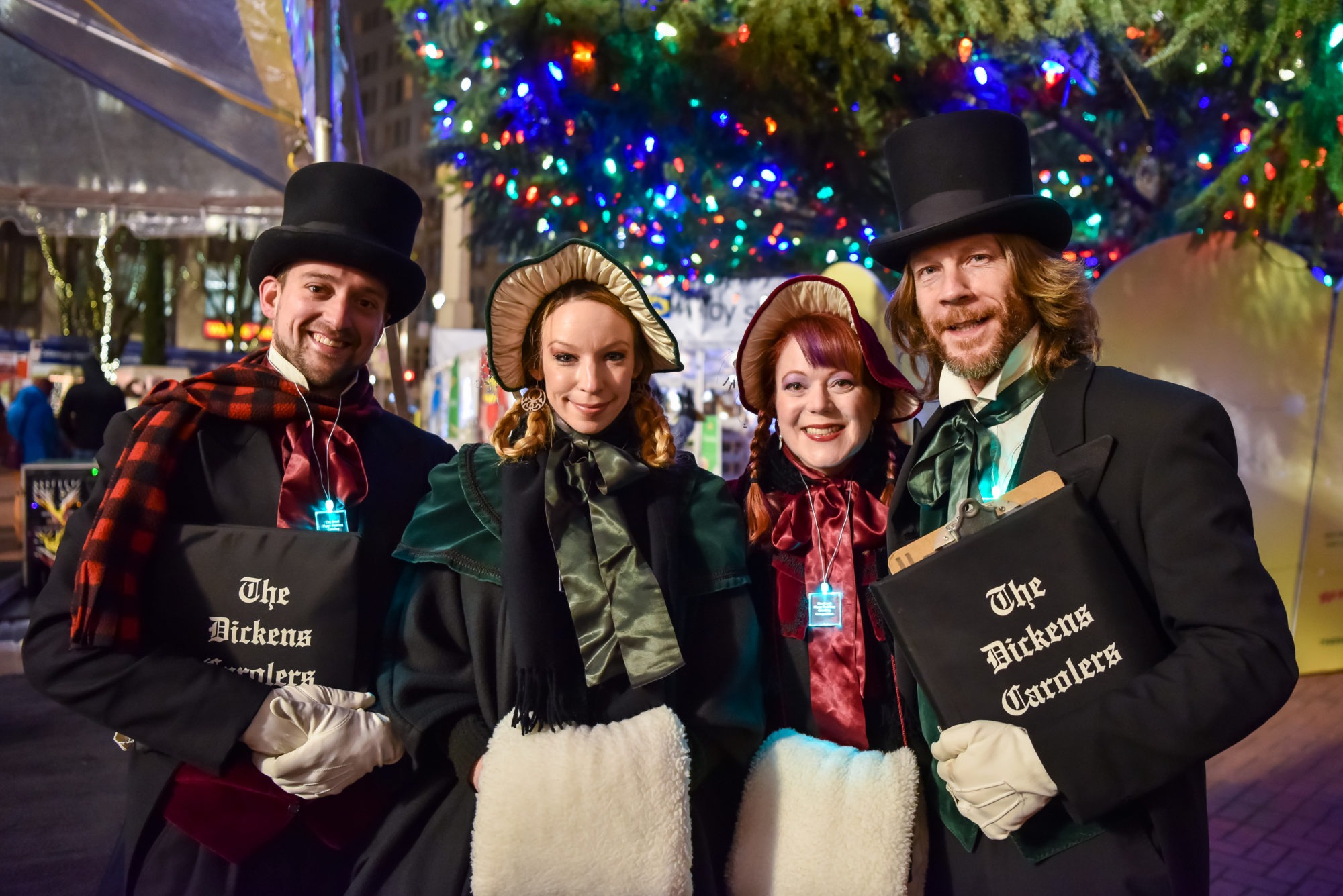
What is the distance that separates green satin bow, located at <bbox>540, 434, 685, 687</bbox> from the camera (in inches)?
79.3

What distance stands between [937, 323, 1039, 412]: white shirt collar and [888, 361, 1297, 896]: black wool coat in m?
0.13

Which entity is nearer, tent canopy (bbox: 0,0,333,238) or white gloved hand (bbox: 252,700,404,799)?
white gloved hand (bbox: 252,700,404,799)

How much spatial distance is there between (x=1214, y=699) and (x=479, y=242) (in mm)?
6471

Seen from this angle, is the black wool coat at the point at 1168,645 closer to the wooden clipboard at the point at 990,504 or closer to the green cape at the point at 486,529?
the wooden clipboard at the point at 990,504

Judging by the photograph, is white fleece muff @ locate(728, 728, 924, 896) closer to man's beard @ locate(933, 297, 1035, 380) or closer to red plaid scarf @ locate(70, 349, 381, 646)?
man's beard @ locate(933, 297, 1035, 380)

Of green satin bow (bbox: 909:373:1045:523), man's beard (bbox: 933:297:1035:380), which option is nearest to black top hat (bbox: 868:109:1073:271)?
man's beard (bbox: 933:297:1035:380)

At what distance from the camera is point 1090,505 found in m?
1.70

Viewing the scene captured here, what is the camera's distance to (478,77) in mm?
5859

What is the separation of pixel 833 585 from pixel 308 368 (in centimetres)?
138

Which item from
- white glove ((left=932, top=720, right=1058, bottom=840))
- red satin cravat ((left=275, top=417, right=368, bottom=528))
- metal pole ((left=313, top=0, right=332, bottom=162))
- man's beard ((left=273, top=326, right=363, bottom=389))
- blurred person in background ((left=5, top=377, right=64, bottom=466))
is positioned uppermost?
metal pole ((left=313, top=0, right=332, bottom=162))

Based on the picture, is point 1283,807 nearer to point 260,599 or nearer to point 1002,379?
point 1002,379

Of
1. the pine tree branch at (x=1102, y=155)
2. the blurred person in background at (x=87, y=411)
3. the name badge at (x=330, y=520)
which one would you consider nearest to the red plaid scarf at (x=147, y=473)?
the name badge at (x=330, y=520)

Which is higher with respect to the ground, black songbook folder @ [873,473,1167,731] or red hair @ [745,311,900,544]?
red hair @ [745,311,900,544]

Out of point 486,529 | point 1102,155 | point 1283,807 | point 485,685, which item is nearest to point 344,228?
point 486,529
